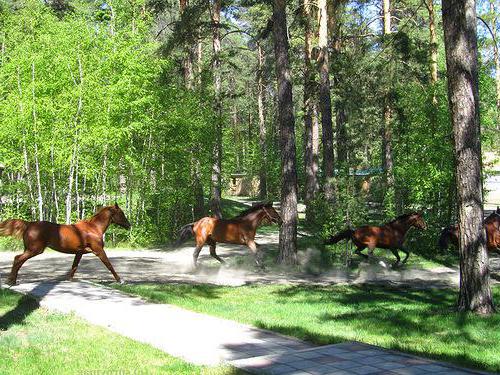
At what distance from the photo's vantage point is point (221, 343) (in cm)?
715

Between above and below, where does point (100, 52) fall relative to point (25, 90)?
A: above

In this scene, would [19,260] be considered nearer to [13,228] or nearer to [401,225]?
[13,228]

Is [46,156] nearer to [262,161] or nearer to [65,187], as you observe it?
[65,187]

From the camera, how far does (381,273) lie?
16297 mm

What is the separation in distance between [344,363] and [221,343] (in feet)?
6.16

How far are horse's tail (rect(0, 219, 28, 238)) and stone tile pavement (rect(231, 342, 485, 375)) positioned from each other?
8181 millimetres

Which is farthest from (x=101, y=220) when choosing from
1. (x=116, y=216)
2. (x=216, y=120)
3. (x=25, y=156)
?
(x=216, y=120)

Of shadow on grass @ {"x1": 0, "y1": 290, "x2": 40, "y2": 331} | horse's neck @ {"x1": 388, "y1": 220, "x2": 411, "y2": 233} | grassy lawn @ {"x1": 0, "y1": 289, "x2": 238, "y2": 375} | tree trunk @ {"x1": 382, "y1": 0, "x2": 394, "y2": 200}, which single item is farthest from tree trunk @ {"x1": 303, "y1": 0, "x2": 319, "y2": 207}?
grassy lawn @ {"x1": 0, "y1": 289, "x2": 238, "y2": 375}

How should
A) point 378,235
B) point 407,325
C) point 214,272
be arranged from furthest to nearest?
point 214,272
point 378,235
point 407,325

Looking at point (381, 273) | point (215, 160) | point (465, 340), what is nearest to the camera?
point (465, 340)

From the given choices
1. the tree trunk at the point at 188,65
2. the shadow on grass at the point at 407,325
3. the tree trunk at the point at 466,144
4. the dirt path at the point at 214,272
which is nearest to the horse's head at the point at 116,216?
the dirt path at the point at 214,272

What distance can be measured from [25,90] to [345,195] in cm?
1113

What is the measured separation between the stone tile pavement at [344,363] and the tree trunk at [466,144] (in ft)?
12.4

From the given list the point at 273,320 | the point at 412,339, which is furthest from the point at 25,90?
the point at 412,339
